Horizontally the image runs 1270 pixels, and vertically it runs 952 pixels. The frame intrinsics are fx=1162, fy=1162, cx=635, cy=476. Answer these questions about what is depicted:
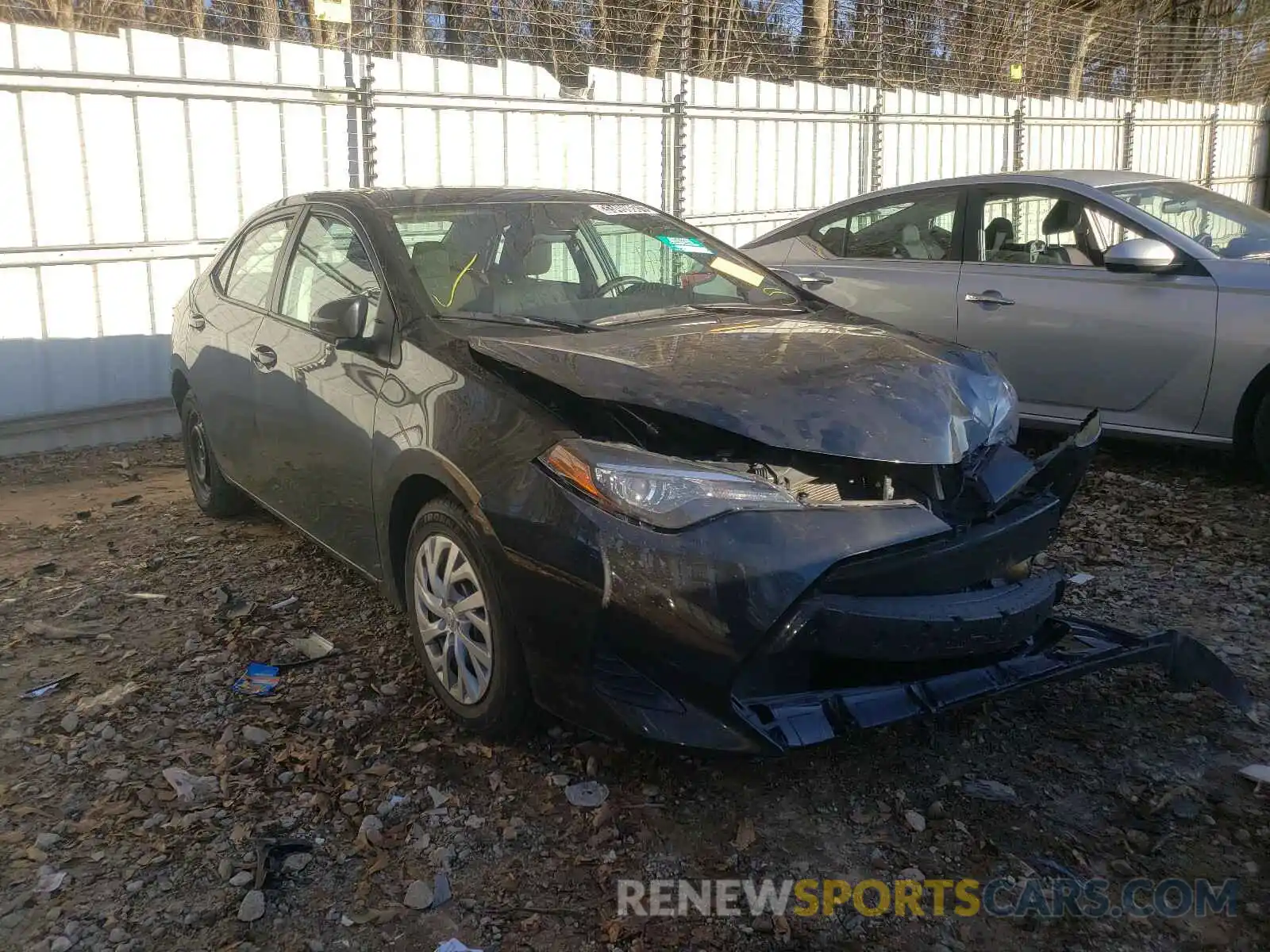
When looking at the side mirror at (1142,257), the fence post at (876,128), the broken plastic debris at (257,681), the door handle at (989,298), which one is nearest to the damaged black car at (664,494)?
the broken plastic debris at (257,681)

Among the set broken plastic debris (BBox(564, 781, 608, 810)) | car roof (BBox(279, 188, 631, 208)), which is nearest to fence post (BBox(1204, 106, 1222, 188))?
car roof (BBox(279, 188, 631, 208))

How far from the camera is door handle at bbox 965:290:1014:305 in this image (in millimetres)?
6379

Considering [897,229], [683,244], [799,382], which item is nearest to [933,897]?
[799,382]

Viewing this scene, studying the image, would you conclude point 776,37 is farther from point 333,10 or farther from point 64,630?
point 64,630

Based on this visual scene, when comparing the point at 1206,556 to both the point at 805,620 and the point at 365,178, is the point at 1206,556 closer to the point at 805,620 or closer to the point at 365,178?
the point at 805,620

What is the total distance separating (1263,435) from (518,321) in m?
3.85

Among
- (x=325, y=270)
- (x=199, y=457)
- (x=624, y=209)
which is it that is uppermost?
(x=624, y=209)

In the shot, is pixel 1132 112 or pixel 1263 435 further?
pixel 1132 112

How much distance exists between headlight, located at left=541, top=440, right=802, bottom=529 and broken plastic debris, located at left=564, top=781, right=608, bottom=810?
0.84 metres

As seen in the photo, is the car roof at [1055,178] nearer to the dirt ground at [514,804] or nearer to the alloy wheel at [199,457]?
the dirt ground at [514,804]

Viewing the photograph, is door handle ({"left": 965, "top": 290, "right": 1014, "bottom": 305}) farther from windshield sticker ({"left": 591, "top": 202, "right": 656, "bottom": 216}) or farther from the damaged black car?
the damaged black car

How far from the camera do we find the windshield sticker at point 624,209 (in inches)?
181

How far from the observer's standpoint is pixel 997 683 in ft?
10.0

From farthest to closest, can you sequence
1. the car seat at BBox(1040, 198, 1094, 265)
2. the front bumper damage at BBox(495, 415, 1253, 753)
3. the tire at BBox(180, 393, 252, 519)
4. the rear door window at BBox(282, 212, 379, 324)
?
the car seat at BBox(1040, 198, 1094, 265) → the tire at BBox(180, 393, 252, 519) → the rear door window at BBox(282, 212, 379, 324) → the front bumper damage at BBox(495, 415, 1253, 753)
